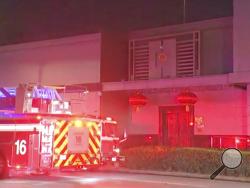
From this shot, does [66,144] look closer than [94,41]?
Yes

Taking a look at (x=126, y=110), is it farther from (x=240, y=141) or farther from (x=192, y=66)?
(x=240, y=141)

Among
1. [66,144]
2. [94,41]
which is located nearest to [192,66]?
[94,41]

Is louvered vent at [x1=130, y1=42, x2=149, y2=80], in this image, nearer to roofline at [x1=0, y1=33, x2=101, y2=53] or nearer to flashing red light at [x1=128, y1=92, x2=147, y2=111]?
flashing red light at [x1=128, y1=92, x2=147, y2=111]

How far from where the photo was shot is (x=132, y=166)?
19969 millimetres

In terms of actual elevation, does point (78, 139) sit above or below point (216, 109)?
below

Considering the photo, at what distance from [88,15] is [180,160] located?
9495mm

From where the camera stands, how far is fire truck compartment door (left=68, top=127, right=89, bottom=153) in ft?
48.2

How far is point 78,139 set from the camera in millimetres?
14906

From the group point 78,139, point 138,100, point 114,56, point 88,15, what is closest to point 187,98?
point 138,100

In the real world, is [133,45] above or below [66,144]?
above

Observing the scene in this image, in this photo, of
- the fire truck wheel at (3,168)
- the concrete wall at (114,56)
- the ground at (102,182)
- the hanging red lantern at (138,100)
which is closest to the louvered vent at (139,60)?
the concrete wall at (114,56)

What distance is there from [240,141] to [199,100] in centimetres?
250

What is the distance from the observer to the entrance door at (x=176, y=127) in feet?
74.7

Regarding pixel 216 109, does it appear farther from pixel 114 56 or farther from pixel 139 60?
pixel 114 56
